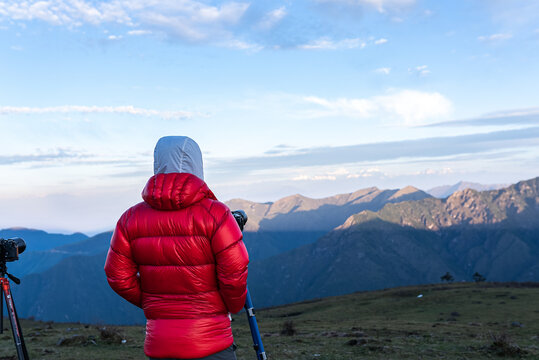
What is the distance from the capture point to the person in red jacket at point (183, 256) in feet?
15.3

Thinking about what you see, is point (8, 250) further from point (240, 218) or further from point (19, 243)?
point (240, 218)

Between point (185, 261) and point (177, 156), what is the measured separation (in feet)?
3.48

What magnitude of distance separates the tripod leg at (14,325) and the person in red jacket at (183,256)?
13.5ft

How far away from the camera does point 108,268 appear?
5.18 m

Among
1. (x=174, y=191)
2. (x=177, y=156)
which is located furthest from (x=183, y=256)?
(x=177, y=156)

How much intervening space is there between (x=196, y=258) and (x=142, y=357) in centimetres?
1083

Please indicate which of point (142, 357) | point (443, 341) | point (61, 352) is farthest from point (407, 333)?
point (61, 352)

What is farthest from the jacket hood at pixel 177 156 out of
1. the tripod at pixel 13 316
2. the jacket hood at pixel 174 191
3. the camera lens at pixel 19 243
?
the camera lens at pixel 19 243

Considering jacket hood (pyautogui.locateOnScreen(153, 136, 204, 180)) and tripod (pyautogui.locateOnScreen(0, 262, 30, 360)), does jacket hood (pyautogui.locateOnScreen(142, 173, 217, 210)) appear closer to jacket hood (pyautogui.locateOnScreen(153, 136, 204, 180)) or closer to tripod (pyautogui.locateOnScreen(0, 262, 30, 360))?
jacket hood (pyautogui.locateOnScreen(153, 136, 204, 180))

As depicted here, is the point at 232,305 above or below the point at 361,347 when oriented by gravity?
above

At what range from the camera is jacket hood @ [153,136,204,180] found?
16.0 feet

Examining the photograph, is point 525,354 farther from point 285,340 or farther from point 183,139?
point 183,139

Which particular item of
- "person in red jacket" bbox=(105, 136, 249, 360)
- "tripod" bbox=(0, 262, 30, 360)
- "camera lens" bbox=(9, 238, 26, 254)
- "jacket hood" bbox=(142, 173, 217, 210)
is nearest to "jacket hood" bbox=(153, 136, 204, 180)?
"person in red jacket" bbox=(105, 136, 249, 360)

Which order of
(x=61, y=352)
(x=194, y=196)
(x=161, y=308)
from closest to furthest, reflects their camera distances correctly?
Answer: (x=194, y=196)
(x=161, y=308)
(x=61, y=352)
